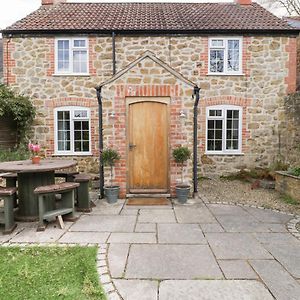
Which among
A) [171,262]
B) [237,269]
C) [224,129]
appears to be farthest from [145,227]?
[224,129]

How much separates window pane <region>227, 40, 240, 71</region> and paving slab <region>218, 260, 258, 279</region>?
30.0 ft

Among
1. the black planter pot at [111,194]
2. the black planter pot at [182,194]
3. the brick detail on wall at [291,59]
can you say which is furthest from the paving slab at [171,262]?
the brick detail on wall at [291,59]

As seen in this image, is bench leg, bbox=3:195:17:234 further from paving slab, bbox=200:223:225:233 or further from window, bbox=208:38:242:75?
window, bbox=208:38:242:75

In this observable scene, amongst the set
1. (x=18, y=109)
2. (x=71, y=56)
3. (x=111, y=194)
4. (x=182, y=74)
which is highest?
(x=71, y=56)

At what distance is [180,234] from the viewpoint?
15.9ft

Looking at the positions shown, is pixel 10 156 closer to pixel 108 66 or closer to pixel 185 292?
pixel 108 66

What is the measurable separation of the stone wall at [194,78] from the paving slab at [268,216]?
16.0 feet

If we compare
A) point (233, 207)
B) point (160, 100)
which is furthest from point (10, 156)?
point (233, 207)

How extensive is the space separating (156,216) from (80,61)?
26.1 ft

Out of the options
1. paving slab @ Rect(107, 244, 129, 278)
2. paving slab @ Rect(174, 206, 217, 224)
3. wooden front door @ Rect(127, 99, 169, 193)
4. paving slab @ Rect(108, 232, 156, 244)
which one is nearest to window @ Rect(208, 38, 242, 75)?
wooden front door @ Rect(127, 99, 169, 193)

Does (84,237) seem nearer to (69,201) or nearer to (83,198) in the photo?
(69,201)

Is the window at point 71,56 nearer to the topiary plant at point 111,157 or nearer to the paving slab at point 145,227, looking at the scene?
the topiary plant at point 111,157

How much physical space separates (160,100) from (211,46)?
16.9 ft

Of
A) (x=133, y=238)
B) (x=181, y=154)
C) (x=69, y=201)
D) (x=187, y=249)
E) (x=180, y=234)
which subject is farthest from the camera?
(x=181, y=154)
